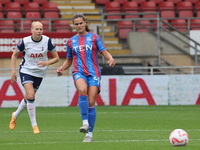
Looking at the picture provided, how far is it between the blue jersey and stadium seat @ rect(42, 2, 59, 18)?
1321 cm

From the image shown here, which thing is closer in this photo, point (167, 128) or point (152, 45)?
point (167, 128)

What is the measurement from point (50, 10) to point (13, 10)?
1.69 metres

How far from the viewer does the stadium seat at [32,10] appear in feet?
59.8

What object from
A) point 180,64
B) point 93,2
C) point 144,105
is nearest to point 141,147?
point 144,105

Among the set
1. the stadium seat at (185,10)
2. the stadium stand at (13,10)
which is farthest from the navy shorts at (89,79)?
the stadium seat at (185,10)

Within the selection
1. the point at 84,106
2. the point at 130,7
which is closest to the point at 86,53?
the point at 84,106

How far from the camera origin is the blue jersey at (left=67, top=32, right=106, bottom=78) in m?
5.40

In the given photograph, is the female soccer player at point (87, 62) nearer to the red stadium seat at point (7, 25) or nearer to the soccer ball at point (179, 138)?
the soccer ball at point (179, 138)

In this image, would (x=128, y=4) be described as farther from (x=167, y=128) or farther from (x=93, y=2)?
(x=167, y=128)

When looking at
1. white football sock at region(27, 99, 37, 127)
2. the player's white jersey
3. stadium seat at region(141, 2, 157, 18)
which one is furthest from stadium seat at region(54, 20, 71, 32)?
white football sock at region(27, 99, 37, 127)

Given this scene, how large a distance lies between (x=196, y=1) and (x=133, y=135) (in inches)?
618

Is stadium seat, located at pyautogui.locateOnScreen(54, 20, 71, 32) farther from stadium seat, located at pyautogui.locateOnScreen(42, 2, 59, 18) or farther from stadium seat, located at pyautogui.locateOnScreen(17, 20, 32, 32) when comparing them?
stadium seat, located at pyautogui.locateOnScreen(17, 20, 32, 32)

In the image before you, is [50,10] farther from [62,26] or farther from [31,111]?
[31,111]

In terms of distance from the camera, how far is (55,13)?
61.0 feet
